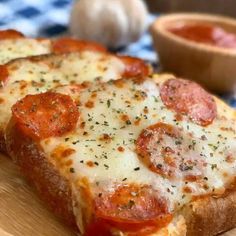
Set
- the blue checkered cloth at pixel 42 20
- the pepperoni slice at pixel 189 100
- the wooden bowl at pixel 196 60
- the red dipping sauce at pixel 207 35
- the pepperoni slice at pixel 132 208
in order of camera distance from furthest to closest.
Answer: the blue checkered cloth at pixel 42 20
the red dipping sauce at pixel 207 35
the wooden bowl at pixel 196 60
the pepperoni slice at pixel 189 100
the pepperoni slice at pixel 132 208

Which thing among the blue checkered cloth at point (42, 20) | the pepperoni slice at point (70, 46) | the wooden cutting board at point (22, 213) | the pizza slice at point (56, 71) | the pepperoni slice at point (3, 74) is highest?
the pepperoni slice at point (3, 74)

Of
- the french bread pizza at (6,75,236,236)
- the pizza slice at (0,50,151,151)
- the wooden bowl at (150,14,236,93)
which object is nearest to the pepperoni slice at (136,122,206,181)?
the french bread pizza at (6,75,236,236)

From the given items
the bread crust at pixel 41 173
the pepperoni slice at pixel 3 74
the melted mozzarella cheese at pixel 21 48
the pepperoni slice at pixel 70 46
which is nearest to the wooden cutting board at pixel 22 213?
the bread crust at pixel 41 173

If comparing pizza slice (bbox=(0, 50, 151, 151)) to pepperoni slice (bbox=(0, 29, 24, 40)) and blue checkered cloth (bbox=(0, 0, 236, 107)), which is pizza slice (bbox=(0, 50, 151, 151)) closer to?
pepperoni slice (bbox=(0, 29, 24, 40))

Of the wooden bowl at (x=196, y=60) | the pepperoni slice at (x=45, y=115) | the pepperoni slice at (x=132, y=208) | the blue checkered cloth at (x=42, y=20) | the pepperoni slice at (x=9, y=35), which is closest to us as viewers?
the pepperoni slice at (x=132, y=208)

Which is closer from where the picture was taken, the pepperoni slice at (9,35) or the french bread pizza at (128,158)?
the french bread pizza at (128,158)

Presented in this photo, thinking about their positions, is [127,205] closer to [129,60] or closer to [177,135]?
[177,135]

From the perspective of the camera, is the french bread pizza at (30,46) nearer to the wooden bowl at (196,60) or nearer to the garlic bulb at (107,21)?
the wooden bowl at (196,60)

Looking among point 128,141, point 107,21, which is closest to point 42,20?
point 107,21
